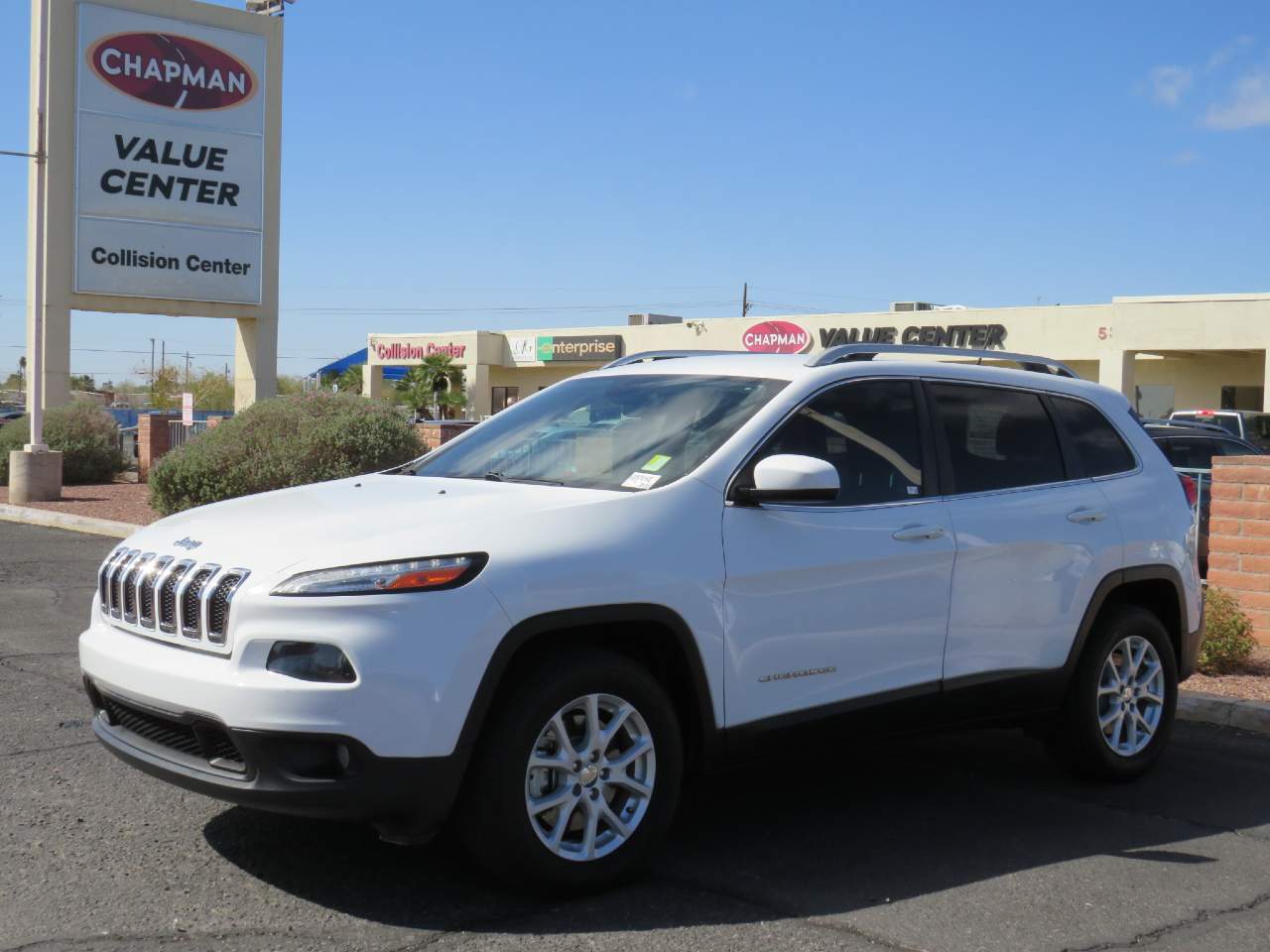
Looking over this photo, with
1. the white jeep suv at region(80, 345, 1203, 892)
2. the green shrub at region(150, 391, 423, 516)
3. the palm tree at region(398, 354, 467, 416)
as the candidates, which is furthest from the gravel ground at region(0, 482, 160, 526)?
the palm tree at region(398, 354, 467, 416)

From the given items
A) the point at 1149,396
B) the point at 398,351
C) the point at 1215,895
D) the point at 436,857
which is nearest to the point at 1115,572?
the point at 1215,895

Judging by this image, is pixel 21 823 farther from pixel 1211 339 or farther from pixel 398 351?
pixel 398 351

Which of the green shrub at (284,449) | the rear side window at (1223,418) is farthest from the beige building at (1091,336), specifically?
the green shrub at (284,449)

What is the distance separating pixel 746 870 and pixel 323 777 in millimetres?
1612

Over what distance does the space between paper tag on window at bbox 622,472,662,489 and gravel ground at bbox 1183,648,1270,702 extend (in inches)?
182

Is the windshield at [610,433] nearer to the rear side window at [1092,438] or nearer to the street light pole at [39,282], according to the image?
the rear side window at [1092,438]

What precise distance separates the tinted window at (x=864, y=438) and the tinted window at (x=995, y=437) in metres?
0.22

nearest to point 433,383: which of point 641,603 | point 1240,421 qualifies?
point 1240,421

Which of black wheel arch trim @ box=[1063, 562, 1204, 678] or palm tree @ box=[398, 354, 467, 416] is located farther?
palm tree @ box=[398, 354, 467, 416]

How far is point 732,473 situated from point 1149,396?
42.6m

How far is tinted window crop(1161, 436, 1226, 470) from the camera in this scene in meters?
14.8

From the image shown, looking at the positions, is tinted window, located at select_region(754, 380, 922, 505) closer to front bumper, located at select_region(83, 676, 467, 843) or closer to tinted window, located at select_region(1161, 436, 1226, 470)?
front bumper, located at select_region(83, 676, 467, 843)

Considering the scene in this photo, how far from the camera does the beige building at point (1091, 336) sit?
39312 millimetres

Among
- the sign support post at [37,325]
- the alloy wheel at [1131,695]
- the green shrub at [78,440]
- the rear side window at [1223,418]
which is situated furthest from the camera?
the rear side window at [1223,418]
